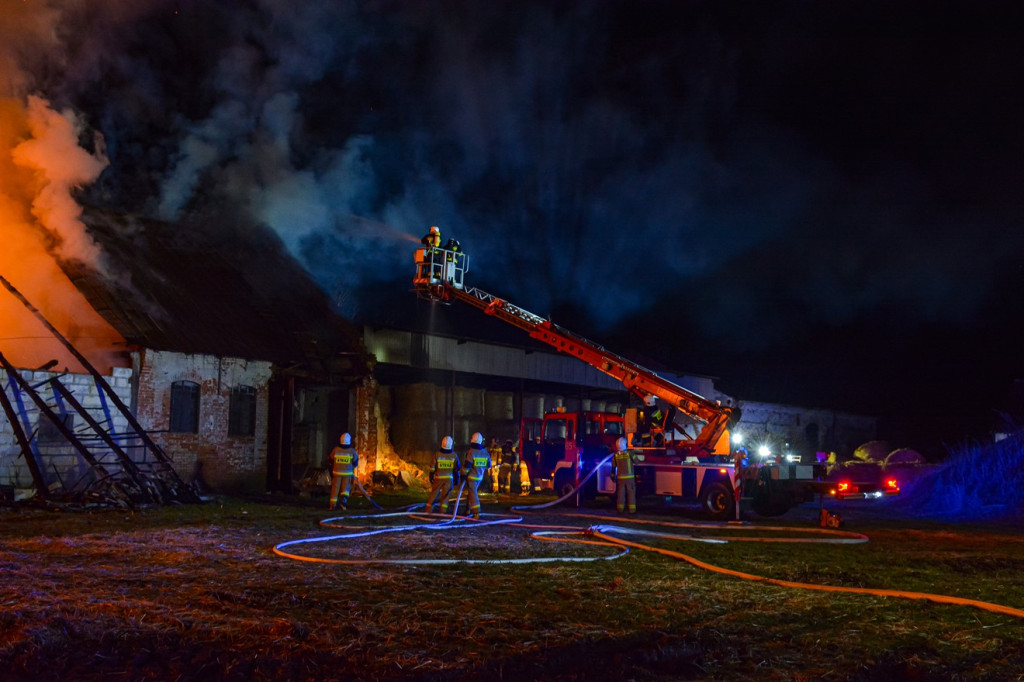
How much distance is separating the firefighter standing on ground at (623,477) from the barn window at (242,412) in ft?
33.9

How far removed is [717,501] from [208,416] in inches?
497

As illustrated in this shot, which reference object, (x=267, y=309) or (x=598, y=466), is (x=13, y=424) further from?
(x=598, y=466)

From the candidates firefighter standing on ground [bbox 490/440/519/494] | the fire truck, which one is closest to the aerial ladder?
the fire truck

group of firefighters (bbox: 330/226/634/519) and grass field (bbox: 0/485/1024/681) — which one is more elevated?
group of firefighters (bbox: 330/226/634/519)

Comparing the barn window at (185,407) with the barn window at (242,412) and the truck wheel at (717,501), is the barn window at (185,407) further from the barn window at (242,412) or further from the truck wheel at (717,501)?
the truck wheel at (717,501)

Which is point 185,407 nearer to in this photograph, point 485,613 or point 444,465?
point 444,465

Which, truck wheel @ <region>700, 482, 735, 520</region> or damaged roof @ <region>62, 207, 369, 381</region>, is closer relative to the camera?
truck wheel @ <region>700, 482, 735, 520</region>

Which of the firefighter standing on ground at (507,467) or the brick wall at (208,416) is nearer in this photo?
the brick wall at (208,416)

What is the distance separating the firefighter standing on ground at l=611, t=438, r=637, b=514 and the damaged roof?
1030 cm

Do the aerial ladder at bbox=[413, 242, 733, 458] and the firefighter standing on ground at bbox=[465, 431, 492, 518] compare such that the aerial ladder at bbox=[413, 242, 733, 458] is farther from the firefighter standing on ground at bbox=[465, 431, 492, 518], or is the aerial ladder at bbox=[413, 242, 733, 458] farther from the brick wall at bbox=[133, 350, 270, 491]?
the brick wall at bbox=[133, 350, 270, 491]

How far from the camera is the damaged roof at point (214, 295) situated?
19812 mm

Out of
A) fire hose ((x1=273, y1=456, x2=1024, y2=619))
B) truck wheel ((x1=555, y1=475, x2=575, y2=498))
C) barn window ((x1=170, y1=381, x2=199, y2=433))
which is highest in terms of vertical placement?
barn window ((x1=170, y1=381, x2=199, y2=433))

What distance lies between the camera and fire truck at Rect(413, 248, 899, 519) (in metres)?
15.6

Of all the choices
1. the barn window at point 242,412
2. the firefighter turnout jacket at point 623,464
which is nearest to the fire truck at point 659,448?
the firefighter turnout jacket at point 623,464
